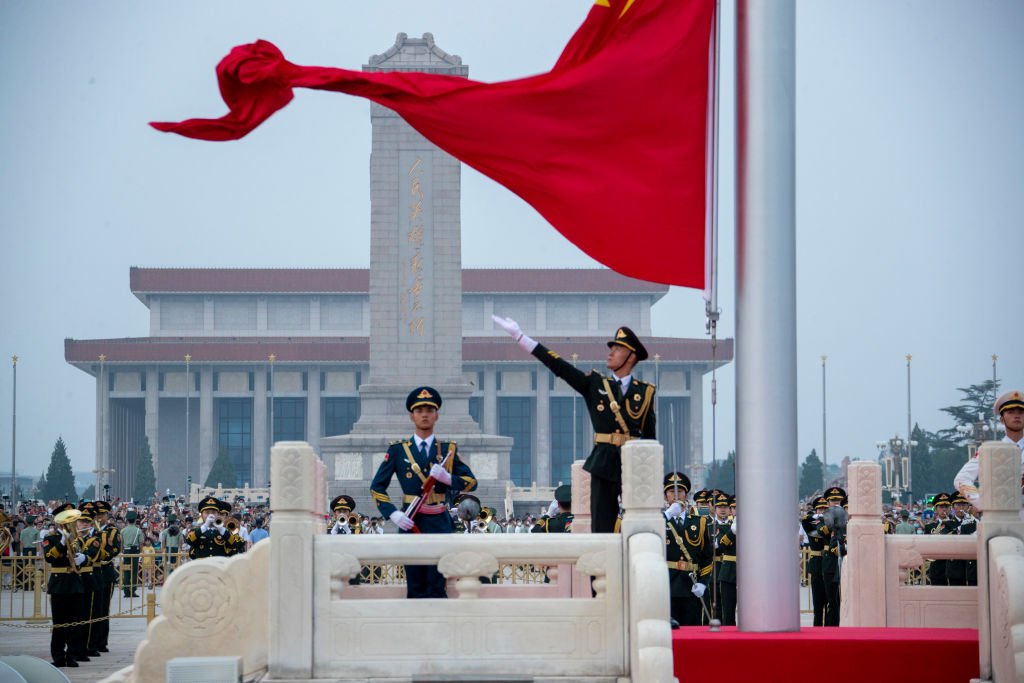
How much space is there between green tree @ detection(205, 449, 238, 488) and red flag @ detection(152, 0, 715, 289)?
56.1 meters

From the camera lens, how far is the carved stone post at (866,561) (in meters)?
8.17

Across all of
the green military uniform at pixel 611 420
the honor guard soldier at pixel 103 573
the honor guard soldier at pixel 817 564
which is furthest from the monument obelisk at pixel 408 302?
the green military uniform at pixel 611 420

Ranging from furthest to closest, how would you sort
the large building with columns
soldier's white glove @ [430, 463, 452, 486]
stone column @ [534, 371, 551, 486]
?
stone column @ [534, 371, 551, 486], the large building with columns, soldier's white glove @ [430, 463, 452, 486]

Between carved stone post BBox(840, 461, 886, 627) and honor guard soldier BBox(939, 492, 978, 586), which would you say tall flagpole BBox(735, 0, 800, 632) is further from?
honor guard soldier BBox(939, 492, 978, 586)

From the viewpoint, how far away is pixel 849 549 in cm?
835

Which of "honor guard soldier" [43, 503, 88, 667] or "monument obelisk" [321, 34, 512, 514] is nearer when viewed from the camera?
"honor guard soldier" [43, 503, 88, 667]

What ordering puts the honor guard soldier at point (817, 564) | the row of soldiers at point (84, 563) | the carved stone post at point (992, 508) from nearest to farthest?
the carved stone post at point (992, 508) → the row of soldiers at point (84, 563) → the honor guard soldier at point (817, 564)

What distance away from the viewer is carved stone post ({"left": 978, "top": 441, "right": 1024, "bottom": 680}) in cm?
650

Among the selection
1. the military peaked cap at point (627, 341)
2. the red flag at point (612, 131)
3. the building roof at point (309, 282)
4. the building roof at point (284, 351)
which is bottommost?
the military peaked cap at point (627, 341)

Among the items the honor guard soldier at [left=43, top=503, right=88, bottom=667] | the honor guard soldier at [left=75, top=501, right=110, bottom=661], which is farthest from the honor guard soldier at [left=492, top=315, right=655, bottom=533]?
the honor guard soldier at [left=75, top=501, right=110, bottom=661]

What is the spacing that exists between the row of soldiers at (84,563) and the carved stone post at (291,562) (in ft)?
24.3

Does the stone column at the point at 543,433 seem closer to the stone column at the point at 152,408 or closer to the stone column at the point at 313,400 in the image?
the stone column at the point at 313,400

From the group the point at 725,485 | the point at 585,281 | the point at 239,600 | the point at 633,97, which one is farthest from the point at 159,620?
the point at 585,281

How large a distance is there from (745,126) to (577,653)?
8.53ft
